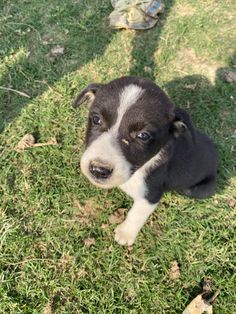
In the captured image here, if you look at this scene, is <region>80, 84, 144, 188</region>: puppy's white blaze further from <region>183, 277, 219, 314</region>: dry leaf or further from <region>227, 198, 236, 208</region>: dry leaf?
<region>227, 198, 236, 208</region>: dry leaf

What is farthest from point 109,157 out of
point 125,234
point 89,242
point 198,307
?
point 198,307

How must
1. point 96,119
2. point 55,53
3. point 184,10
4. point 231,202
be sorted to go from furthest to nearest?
point 184,10 < point 55,53 < point 231,202 < point 96,119

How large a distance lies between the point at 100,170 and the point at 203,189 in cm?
165

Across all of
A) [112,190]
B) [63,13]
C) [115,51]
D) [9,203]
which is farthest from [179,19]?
[9,203]

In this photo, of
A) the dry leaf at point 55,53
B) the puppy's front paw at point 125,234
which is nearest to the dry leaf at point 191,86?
the dry leaf at point 55,53

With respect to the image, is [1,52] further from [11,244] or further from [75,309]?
[75,309]

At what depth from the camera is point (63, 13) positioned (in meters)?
6.11

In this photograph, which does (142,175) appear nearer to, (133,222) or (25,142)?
(133,222)

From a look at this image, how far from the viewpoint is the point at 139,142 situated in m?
3.16

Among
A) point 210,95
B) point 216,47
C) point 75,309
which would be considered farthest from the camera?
point 216,47

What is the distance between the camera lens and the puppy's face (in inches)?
118

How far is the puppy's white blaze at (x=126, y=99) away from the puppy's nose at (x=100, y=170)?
0.32 metres

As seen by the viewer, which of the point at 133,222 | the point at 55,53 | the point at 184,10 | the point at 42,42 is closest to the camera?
the point at 133,222

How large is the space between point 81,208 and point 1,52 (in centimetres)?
279
